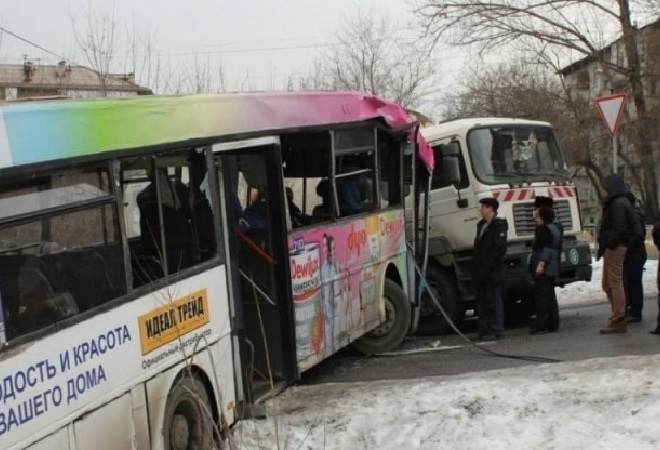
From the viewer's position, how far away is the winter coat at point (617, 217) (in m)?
9.67

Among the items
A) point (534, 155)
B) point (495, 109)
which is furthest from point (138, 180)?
point (495, 109)

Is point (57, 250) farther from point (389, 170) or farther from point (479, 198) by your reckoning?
point (479, 198)

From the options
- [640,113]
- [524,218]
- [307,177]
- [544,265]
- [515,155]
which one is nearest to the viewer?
[307,177]

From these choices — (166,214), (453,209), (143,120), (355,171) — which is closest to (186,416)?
(166,214)

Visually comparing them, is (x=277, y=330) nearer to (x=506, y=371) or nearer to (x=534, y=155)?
(x=506, y=371)

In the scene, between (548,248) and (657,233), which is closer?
(657,233)

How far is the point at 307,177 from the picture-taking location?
812 centimetres

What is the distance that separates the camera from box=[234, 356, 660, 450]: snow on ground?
5.57 m

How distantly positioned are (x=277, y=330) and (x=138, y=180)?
2447 millimetres

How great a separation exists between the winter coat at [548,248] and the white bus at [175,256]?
205 centimetres

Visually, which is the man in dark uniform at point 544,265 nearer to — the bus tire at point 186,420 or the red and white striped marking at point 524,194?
the red and white striped marking at point 524,194

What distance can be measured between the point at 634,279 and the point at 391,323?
10.2 feet

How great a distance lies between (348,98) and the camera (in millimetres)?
8805

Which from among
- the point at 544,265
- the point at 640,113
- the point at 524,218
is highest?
the point at 640,113
